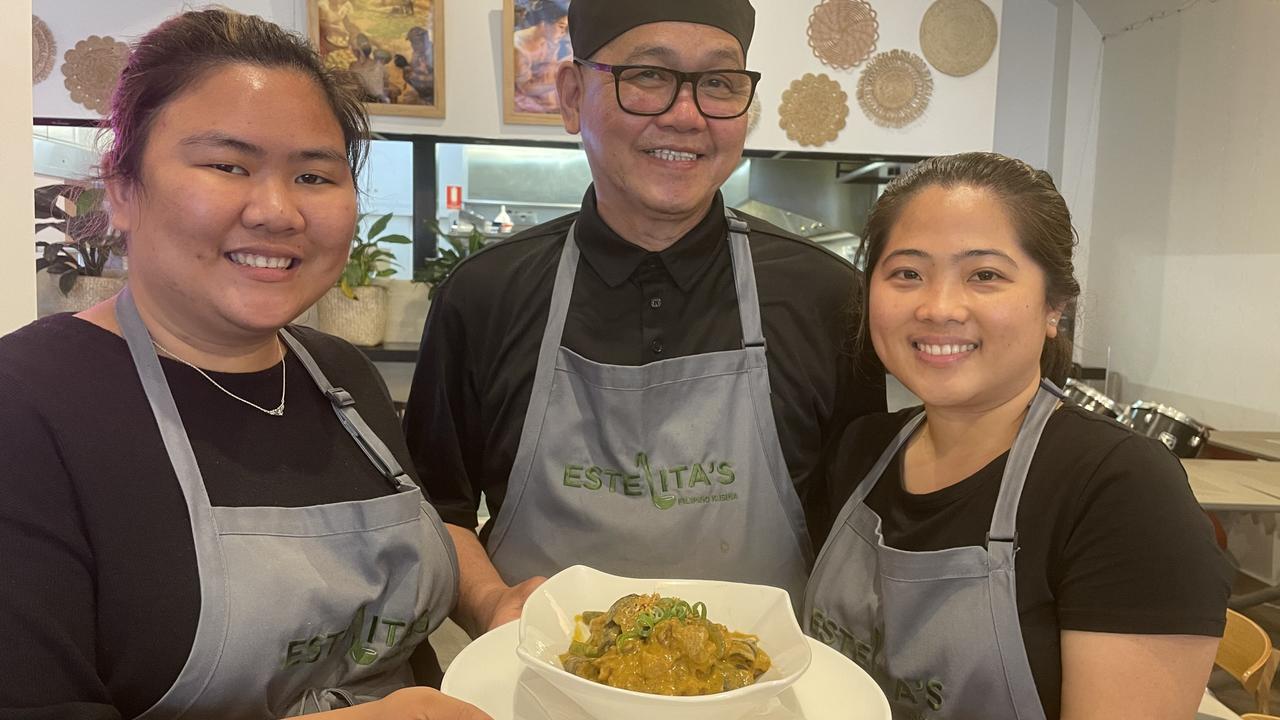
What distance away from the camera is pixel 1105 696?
1204 millimetres

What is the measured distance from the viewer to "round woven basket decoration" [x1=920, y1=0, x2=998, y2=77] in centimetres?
463

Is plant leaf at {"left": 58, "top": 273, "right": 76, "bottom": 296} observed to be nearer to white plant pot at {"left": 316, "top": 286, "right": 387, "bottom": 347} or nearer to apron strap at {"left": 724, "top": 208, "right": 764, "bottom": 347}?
white plant pot at {"left": 316, "top": 286, "right": 387, "bottom": 347}

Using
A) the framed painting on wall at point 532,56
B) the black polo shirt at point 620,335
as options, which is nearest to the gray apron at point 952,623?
the black polo shirt at point 620,335

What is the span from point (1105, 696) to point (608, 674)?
0.69m

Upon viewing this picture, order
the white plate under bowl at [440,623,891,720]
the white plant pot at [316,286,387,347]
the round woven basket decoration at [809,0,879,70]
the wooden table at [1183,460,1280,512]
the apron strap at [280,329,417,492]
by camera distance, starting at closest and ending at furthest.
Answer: the white plate under bowl at [440,623,891,720]
the apron strap at [280,329,417,492]
the wooden table at [1183,460,1280,512]
the round woven basket decoration at [809,0,879,70]
the white plant pot at [316,286,387,347]

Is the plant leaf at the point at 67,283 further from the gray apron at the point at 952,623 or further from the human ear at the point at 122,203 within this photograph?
the gray apron at the point at 952,623

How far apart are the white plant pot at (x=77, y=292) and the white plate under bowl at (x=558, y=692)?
294 cm

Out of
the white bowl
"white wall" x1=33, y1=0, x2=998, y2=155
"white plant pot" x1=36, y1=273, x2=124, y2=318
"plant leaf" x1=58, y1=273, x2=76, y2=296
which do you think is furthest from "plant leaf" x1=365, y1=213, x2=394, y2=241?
the white bowl

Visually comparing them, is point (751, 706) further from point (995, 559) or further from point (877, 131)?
point (877, 131)

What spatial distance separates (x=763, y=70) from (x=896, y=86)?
28.1 inches

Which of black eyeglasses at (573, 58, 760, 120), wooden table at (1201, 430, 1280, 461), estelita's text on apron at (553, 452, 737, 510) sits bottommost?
wooden table at (1201, 430, 1280, 461)

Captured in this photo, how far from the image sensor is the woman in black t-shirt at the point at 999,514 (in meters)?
1.20

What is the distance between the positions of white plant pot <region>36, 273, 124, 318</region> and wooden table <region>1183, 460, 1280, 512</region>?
413 centimetres

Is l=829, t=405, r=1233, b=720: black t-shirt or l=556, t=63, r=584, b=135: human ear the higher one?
l=556, t=63, r=584, b=135: human ear
